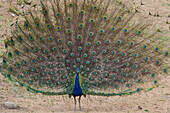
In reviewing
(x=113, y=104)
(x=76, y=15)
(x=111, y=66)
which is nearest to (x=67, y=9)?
(x=76, y=15)

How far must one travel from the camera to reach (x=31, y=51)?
5.20 metres

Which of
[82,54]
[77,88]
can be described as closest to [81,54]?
[82,54]

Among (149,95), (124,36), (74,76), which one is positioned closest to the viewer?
(74,76)

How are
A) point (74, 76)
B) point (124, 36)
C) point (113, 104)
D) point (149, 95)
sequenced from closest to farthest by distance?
point (74, 76) < point (124, 36) < point (113, 104) < point (149, 95)

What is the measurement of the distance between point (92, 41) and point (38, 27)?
45.6 inches

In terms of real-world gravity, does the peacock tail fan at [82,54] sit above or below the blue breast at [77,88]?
above

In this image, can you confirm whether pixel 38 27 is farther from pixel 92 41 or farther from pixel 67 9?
pixel 92 41

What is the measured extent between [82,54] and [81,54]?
0.02 meters

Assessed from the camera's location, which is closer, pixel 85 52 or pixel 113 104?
pixel 85 52

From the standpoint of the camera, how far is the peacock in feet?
16.7

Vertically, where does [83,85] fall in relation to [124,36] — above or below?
below

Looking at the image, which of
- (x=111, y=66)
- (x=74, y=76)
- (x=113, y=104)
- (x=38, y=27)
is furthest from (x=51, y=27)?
(x=113, y=104)

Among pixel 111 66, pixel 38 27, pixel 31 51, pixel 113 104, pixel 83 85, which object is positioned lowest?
pixel 113 104

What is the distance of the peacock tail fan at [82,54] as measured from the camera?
5105 mm
